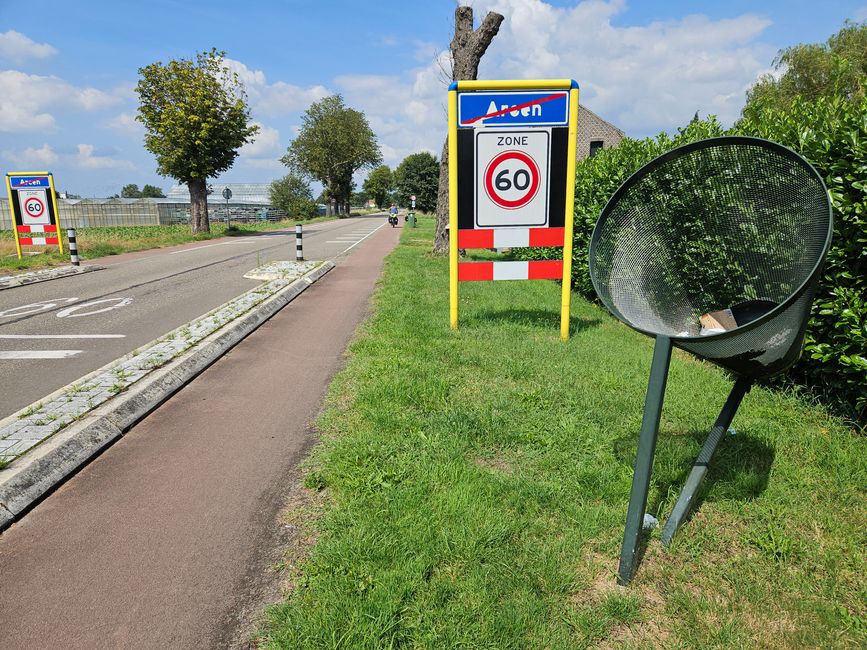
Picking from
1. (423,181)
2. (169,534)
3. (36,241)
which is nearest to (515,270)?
(169,534)

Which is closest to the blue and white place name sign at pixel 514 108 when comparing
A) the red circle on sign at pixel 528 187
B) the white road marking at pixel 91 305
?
the red circle on sign at pixel 528 187

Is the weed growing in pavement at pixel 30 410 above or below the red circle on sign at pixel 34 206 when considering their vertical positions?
below

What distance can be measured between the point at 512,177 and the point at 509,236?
72 cm

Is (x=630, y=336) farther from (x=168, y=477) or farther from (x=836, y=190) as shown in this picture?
(x=168, y=477)

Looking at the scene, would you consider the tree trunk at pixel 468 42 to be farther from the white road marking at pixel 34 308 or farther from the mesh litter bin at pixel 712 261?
the mesh litter bin at pixel 712 261

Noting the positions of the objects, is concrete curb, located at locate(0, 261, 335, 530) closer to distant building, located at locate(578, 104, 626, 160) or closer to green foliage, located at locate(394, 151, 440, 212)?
distant building, located at locate(578, 104, 626, 160)

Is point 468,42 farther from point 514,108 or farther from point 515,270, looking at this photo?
point 515,270

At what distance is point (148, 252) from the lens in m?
19.6

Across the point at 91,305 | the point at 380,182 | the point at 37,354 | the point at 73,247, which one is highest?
the point at 380,182

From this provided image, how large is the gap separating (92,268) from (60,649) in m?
14.5

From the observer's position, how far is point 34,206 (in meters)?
15.1

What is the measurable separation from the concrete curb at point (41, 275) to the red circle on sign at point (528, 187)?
10.4 metres

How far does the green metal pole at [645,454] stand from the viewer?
2164 mm

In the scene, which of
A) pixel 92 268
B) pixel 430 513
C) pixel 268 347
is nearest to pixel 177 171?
pixel 92 268
